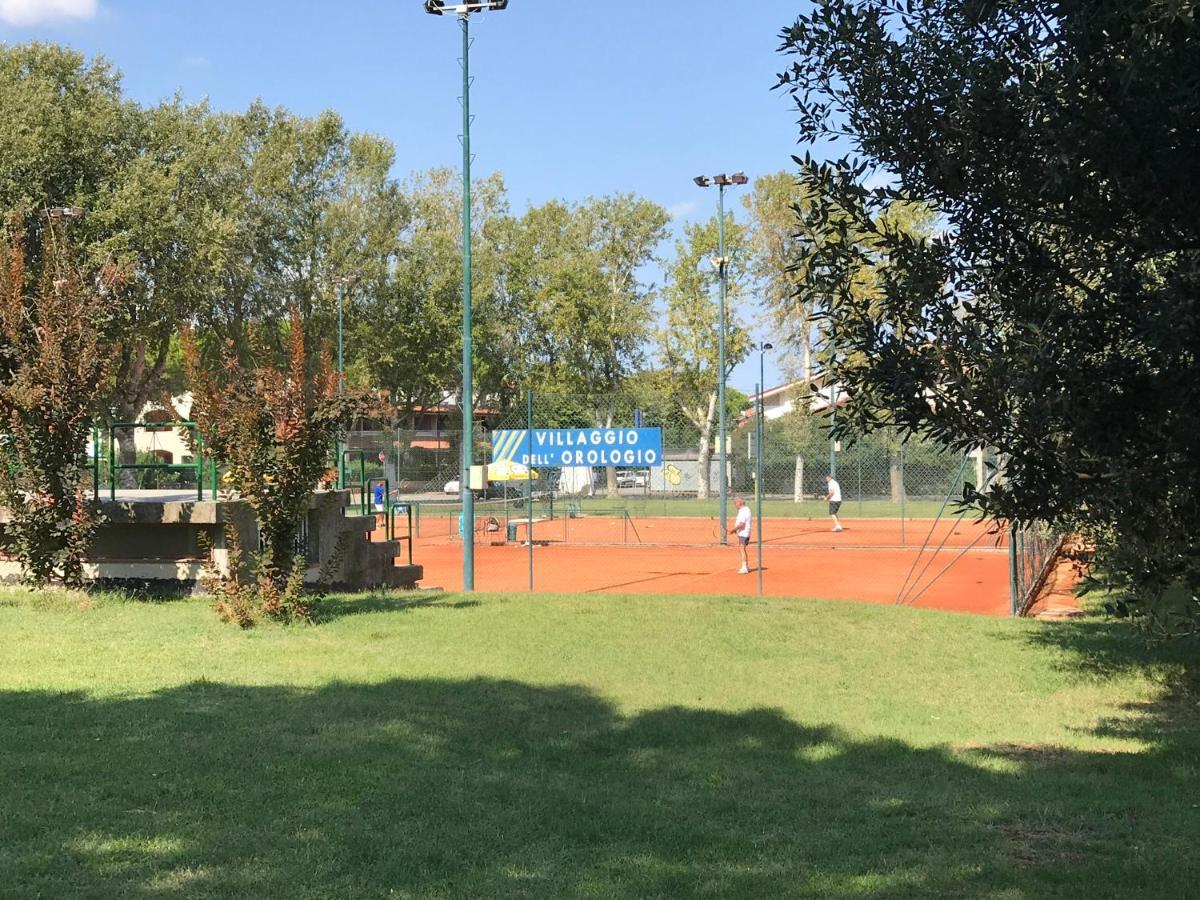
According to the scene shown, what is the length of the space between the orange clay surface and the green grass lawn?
6.41 m

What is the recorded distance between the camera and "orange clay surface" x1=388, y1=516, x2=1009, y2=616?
64.8 feet

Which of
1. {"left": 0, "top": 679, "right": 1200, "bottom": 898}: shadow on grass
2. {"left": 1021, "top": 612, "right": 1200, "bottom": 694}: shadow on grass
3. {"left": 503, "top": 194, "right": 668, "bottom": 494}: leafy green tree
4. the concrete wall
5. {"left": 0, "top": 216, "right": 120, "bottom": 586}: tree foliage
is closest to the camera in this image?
{"left": 0, "top": 679, "right": 1200, "bottom": 898}: shadow on grass

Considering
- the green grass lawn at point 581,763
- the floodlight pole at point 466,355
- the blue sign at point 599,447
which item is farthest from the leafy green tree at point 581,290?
the green grass lawn at point 581,763

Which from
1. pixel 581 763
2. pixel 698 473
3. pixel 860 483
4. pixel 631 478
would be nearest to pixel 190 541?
pixel 581 763

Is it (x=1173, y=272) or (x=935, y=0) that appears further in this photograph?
(x=935, y=0)

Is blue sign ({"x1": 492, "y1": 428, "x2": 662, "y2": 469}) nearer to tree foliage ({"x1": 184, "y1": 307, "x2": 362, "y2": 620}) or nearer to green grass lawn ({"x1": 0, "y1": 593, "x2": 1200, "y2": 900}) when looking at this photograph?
green grass lawn ({"x1": 0, "y1": 593, "x2": 1200, "y2": 900})

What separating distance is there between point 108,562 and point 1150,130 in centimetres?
1441

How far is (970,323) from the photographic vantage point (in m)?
4.53

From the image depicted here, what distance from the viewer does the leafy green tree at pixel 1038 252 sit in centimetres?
400

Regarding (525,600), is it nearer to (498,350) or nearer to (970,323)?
(970,323)

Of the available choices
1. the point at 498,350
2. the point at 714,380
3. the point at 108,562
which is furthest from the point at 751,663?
the point at 498,350

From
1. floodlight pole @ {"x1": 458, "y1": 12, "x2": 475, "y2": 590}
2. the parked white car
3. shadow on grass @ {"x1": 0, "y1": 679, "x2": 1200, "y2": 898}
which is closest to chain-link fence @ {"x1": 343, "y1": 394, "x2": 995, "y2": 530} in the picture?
the parked white car

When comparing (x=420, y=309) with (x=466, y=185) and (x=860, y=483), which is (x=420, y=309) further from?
(x=466, y=185)

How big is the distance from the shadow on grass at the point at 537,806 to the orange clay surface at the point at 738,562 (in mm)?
9100
